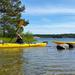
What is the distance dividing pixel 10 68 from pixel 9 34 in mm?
42169

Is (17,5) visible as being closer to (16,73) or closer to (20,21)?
(20,21)

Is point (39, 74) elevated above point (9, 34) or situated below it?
above

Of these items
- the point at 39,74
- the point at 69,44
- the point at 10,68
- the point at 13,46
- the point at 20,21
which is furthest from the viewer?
the point at 20,21

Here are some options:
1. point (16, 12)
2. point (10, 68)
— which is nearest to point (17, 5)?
point (16, 12)

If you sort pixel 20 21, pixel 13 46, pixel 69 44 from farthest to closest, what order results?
pixel 20 21
pixel 69 44
pixel 13 46

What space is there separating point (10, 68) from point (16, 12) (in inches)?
1634

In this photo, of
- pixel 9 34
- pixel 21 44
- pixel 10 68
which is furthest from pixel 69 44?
pixel 10 68

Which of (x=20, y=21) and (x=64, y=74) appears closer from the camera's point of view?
(x=64, y=74)

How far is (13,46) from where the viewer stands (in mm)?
49938

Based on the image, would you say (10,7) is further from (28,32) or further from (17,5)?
(28,32)

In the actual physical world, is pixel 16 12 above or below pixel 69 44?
above

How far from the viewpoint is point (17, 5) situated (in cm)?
6462

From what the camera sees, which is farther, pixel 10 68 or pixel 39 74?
pixel 10 68

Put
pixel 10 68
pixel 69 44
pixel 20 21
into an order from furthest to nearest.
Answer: pixel 20 21 < pixel 69 44 < pixel 10 68
